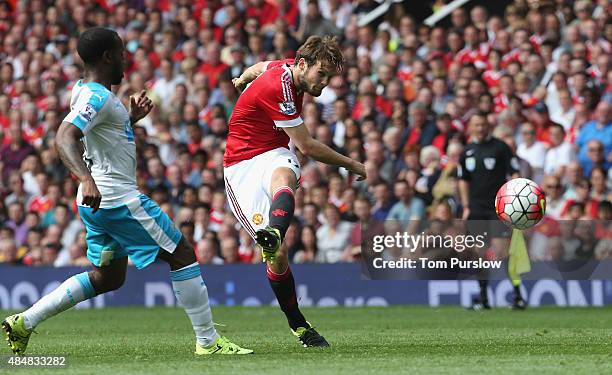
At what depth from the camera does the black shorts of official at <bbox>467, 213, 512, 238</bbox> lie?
49.5 ft

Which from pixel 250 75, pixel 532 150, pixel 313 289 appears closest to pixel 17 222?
pixel 313 289

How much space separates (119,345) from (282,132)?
2147 millimetres

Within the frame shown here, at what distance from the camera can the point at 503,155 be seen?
596 inches

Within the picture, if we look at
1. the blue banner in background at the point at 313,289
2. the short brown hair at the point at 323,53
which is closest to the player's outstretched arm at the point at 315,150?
the short brown hair at the point at 323,53

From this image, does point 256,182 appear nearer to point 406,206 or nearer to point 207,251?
point 406,206

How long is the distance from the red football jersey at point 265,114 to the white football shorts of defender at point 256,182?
0.24 feet

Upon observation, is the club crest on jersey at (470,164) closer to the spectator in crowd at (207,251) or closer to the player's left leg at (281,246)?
the spectator in crowd at (207,251)

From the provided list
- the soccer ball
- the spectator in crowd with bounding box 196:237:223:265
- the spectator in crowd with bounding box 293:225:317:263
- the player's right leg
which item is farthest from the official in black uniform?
the player's right leg

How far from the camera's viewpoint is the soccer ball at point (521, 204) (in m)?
12.3

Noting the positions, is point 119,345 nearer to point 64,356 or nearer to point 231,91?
point 64,356

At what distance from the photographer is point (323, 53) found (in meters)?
9.01

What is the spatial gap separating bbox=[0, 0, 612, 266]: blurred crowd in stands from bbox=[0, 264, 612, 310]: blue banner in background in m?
0.35

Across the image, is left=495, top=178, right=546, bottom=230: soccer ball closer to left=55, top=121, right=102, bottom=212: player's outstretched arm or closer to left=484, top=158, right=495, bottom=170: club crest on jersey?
left=484, top=158, right=495, bottom=170: club crest on jersey

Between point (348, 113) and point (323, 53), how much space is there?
935 cm
